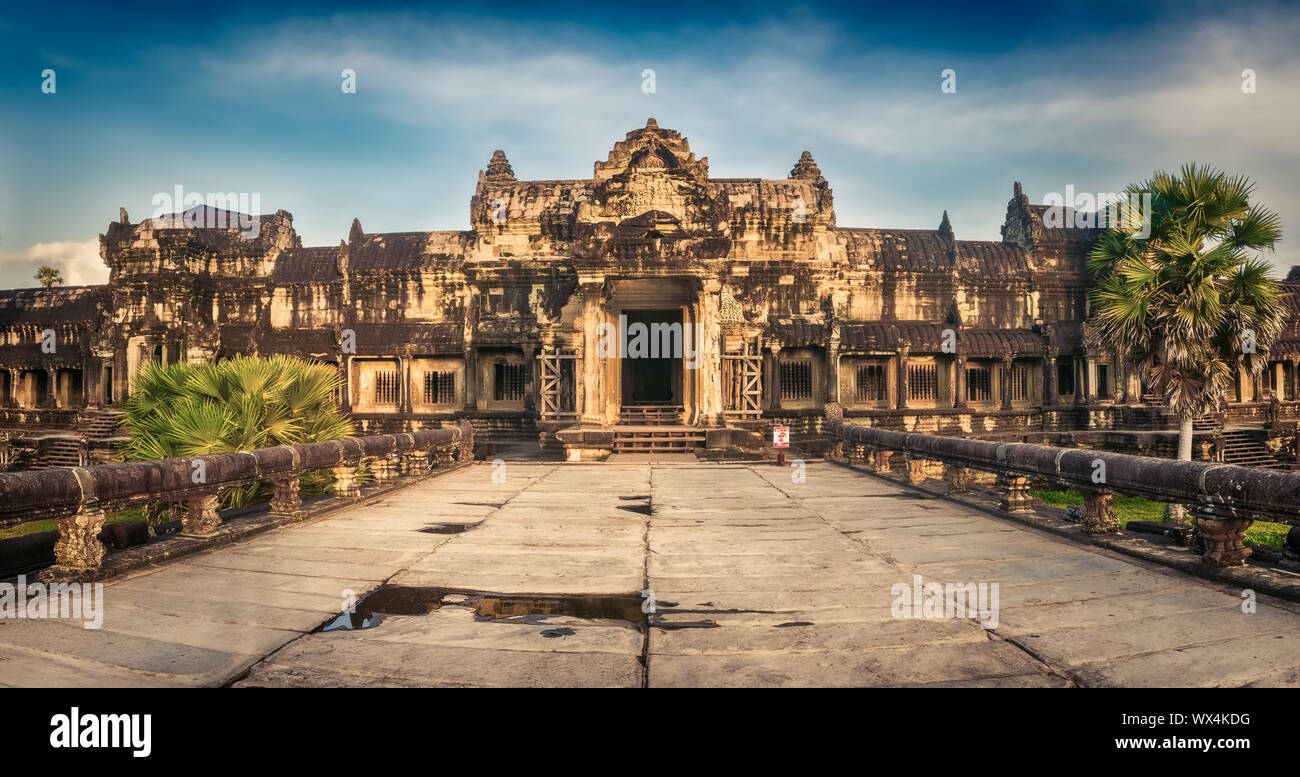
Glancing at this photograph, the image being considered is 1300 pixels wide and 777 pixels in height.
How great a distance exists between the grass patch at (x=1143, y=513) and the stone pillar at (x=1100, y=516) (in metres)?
8.16

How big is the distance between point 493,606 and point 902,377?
24.9 metres

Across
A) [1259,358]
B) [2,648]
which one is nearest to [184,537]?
[2,648]

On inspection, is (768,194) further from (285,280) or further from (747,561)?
(747,561)

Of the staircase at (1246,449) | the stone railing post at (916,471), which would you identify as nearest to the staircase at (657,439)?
the stone railing post at (916,471)

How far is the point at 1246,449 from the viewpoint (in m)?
24.8

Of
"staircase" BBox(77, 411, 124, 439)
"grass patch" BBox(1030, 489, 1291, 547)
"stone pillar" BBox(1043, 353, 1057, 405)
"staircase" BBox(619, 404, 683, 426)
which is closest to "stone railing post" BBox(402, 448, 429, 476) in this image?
"staircase" BBox(619, 404, 683, 426)

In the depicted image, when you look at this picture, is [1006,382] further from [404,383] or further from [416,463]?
[416,463]

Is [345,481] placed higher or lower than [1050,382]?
lower

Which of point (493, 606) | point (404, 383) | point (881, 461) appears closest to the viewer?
point (493, 606)

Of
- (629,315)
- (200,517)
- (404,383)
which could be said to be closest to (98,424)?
(404,383)

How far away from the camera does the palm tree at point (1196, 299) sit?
12.4m

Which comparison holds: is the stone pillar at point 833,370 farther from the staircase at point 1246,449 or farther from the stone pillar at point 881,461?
the staircase at point 1246,449

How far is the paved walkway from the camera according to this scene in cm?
339
